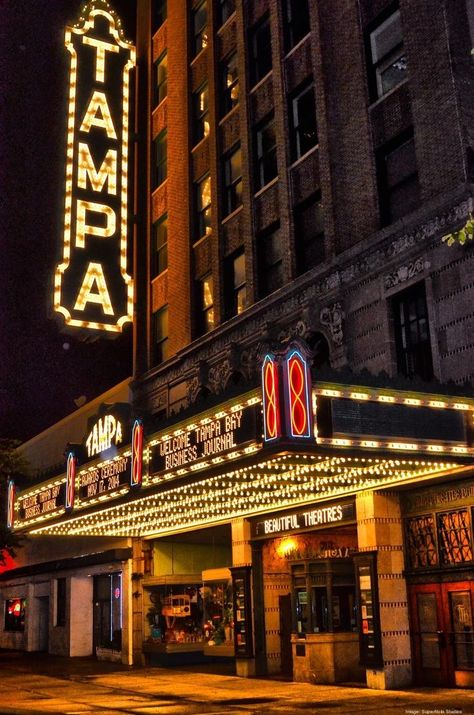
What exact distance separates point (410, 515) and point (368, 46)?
38.7 feet

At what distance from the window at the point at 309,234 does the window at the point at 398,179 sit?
8.03 ft

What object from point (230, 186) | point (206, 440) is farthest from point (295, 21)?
point (206, 440)

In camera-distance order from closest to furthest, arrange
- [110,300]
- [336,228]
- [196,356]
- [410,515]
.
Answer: [410,515] < [336,228] < [110,300] < [196,356]

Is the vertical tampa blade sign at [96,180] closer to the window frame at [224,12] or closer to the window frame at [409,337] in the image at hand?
the window frame at [224,12]

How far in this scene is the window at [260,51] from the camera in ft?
85.8

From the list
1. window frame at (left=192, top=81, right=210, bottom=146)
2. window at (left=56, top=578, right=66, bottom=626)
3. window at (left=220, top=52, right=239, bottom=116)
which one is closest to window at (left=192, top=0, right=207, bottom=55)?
window frame at (left=192, top=81, right=210, bottom=146)

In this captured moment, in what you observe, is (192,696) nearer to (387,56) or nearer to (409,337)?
(409,337)

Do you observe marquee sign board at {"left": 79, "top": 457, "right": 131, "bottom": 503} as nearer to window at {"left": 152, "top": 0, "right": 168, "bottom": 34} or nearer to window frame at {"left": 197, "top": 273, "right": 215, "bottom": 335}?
window frame at {"left": 197, "top": 273, "right": 215, "bottom": 335}

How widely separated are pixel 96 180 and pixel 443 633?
17154mm

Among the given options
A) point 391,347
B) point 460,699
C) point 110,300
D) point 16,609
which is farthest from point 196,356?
point 16,609

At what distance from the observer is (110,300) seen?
25266 millimetres

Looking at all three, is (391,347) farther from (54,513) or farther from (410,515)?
(54,513)

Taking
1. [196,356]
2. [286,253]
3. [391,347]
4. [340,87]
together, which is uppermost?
[340,87]

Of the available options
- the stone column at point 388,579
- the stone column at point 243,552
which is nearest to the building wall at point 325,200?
the stone column at point 388,579
